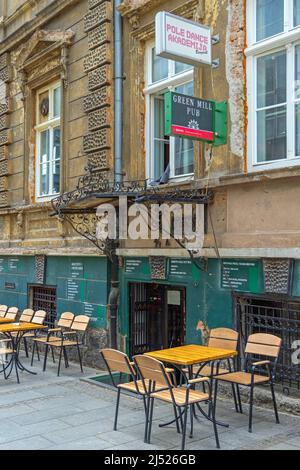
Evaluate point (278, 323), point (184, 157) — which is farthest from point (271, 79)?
point (278, 323)

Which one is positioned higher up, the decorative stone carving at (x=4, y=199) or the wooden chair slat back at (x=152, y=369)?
the decorative stone carving at (x=4, y=199)

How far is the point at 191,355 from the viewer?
595 cm

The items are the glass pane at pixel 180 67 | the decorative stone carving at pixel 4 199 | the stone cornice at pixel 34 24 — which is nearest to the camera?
the glass pane at pixel 180 67

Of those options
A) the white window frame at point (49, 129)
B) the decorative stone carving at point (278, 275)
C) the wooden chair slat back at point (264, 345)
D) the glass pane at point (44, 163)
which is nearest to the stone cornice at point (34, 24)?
the white window frame at point (49, 129)

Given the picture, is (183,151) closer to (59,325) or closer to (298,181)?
(298,181)

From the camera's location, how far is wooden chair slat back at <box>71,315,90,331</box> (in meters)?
9.41

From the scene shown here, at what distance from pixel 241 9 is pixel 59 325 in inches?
239

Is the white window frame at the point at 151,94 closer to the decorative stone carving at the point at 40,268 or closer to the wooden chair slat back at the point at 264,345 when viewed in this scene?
the wooden chair slat back at the point at 264,345

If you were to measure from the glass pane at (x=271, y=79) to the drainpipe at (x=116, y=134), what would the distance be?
2.91m

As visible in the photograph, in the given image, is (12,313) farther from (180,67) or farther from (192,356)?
(192,356)

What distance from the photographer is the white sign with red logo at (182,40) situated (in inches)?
262

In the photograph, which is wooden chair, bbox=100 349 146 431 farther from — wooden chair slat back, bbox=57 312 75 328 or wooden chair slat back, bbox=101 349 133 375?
wooden chair slat back, bbox=57 312 75 328

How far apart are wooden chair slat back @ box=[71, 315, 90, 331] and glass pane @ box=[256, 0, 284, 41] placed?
5.30 meters

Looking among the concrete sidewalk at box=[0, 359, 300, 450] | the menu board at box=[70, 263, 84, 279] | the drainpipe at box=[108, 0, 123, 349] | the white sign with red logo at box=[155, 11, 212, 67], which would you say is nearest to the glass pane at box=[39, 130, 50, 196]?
the menu board at box=[70, 263, 84, 279]
